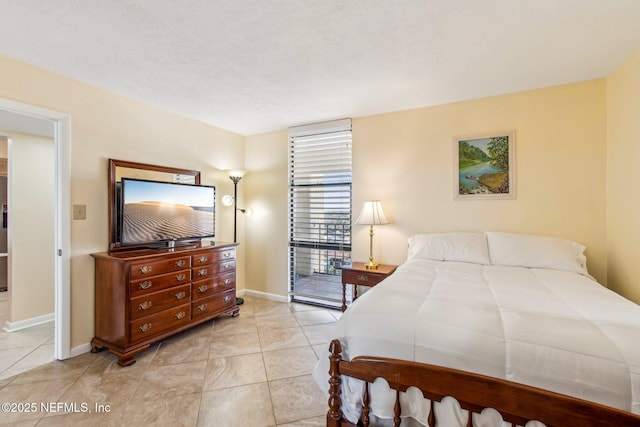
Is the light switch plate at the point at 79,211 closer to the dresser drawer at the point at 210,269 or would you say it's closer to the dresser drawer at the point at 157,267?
the dresser drawer at the point at 157,267

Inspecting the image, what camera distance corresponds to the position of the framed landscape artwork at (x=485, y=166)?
2.72 metres

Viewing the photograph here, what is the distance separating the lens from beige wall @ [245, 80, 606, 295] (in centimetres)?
249

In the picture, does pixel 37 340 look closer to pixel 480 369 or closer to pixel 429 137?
A: pixel 480 369

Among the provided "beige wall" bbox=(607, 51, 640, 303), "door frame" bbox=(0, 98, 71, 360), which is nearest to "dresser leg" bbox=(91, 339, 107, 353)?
"door frame" bbox=(0, 98, 71, 360)

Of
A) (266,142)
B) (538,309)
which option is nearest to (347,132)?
(266,142)

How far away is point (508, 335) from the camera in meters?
1.12

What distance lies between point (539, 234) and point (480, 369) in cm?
217

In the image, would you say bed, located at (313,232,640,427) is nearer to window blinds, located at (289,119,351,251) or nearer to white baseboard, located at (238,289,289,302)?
window blinds, located at (289,119,351,251)

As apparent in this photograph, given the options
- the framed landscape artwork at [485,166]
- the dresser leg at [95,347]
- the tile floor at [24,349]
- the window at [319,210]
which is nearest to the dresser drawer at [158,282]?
the dresser leg at [95,347]

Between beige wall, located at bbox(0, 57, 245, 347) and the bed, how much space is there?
2369 mm

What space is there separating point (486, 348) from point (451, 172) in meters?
2.24

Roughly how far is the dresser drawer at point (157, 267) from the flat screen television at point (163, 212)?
0.36 m

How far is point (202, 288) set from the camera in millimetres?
2959
